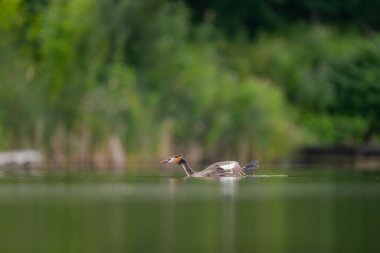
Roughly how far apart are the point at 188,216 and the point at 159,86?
26.2 metres

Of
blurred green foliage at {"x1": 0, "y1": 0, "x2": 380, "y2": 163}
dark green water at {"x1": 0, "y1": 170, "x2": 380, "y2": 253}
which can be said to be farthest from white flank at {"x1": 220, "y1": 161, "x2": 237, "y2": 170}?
blurred green foliage at {"x1": 0, "y1": 0, "x2": 380, "y2": 163}

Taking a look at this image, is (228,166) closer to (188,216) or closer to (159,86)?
(188,216)

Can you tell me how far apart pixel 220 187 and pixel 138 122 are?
1495 cm

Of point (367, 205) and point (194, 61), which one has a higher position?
point (194, 61)

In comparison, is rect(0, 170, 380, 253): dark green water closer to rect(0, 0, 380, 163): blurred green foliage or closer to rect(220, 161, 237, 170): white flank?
rect(220, 161, 237, 170): white flank

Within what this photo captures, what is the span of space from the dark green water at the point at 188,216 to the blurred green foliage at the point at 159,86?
11.2 meters

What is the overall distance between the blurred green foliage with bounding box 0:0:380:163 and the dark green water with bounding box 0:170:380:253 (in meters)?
11.2

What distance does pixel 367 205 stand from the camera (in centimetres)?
2292

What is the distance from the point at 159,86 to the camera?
4694 cm

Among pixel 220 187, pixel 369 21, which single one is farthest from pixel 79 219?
pixel 369 21

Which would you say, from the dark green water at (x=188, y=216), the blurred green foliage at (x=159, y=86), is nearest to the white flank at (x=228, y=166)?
the dark green water at (x=188, y=216)

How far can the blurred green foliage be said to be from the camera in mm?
41312

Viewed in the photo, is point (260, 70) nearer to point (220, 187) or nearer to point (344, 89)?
point (344, 89)

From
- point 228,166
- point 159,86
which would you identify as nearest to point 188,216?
point 228,166
